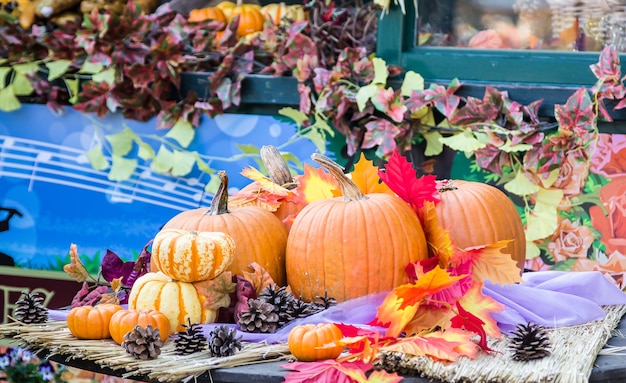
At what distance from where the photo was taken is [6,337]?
1701 millimetres

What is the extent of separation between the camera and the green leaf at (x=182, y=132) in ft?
12.2

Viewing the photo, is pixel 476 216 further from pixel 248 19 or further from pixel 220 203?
pixel 248 19

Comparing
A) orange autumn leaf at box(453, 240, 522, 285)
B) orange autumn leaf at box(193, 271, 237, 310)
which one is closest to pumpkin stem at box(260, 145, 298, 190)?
orange autumn leaf at box(193, 271, 237, 310)

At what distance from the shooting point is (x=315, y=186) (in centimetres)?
204

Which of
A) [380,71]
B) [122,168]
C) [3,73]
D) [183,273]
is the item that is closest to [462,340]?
[183,273]

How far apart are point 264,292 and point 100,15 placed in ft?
7.92

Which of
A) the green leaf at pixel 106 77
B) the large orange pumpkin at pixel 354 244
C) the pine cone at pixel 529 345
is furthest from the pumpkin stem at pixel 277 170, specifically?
the green leaf at pixel 106 77

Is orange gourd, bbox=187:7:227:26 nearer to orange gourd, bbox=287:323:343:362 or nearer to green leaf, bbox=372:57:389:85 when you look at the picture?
green leaf, bbox=372:57:389:85

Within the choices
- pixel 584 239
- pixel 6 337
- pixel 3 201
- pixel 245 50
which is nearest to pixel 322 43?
pixel 245 50

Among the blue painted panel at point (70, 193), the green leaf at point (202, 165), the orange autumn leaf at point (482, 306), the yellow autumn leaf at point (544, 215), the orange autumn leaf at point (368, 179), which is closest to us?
the orange autumn leaf at point (482, 306)

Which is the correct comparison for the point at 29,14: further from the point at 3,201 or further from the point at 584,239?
the point at 584,239

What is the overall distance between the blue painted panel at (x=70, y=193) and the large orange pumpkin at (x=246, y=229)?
1809mm

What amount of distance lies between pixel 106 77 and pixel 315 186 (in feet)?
6.55

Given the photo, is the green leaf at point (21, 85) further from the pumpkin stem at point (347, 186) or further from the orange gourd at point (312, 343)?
the orange gourd at point (312, 343)
